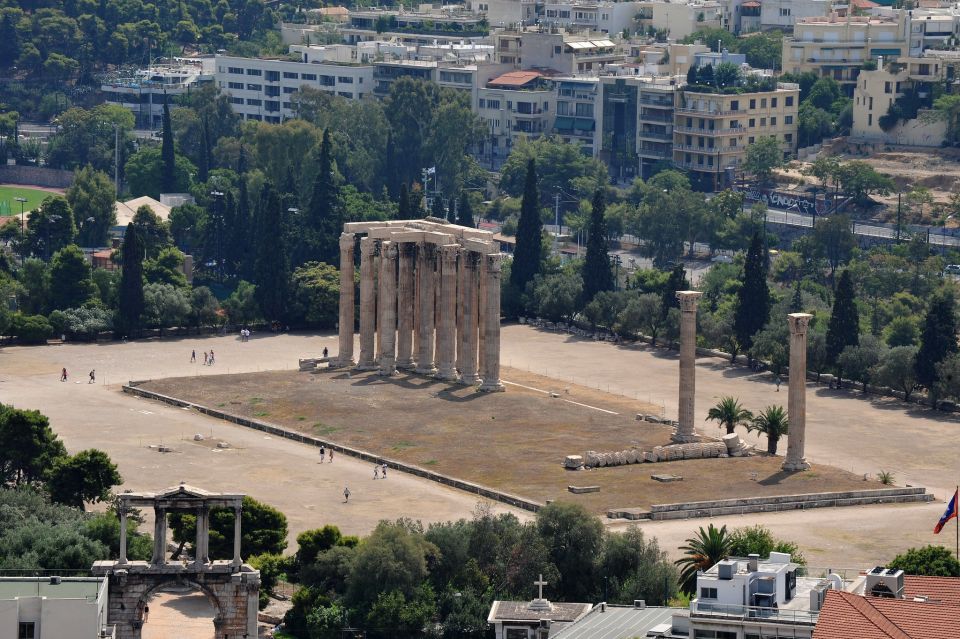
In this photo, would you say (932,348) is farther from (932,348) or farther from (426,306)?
(426,306)

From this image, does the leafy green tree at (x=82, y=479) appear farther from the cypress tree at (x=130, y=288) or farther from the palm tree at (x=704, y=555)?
the cypress tree at (x=130, y=288)

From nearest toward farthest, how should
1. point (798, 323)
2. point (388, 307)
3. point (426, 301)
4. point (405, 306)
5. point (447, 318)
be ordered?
point (798, 323), point (447, 318), point (426, 301), point (388, 307), point (405, 306)

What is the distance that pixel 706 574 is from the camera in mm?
101125

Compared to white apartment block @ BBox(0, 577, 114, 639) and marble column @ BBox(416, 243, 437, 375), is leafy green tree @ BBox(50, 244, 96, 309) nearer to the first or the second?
marble column @ BBox(416, 243, 437, 375)

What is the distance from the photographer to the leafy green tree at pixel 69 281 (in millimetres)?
198125

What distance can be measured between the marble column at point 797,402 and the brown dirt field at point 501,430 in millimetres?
974

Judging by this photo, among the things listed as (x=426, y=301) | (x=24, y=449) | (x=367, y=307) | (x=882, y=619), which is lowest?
(x=24, y=449)

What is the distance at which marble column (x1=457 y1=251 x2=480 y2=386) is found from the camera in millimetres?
176875

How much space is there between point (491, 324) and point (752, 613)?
7762cm

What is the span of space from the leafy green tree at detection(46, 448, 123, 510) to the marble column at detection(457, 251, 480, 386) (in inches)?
1534

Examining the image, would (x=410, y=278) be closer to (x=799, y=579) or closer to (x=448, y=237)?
(x=448, y=237)

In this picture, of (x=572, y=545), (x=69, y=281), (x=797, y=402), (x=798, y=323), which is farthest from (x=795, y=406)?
(x=69, y=281)

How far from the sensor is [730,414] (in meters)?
160

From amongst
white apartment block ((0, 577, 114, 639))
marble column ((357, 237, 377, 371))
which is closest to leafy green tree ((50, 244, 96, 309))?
marble column ((357, 237, 377, 371))
